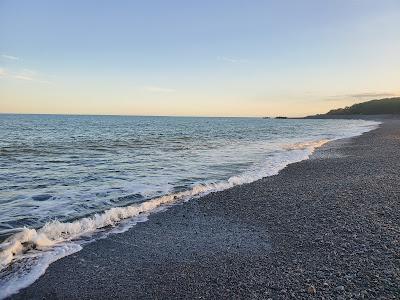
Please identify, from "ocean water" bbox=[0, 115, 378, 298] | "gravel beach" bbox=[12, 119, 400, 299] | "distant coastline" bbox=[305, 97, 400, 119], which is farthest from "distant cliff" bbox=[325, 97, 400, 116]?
"gravel beach" bbox=[12, 119, 400, 299]

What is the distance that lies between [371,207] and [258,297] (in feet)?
21.2

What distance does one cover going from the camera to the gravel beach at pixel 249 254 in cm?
582

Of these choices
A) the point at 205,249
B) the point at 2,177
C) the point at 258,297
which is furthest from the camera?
the point at 2,177

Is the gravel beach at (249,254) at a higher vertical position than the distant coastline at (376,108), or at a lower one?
lower

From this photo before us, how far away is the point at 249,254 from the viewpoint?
737cm

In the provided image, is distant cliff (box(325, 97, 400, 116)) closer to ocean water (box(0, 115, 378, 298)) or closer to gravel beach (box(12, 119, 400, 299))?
ocean water (box(0, 115, 378, 298))

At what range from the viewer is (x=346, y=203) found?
1112cm

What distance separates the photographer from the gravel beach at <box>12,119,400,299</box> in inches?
229

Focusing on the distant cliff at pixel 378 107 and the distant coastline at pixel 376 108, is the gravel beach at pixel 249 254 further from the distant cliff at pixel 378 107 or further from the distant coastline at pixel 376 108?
the distant cliff at pixel 378 107

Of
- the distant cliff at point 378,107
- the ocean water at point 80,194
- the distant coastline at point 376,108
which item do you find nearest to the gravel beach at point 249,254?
the ocean water at point 80,194

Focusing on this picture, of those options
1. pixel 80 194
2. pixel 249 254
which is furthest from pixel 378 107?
pixel 249 254

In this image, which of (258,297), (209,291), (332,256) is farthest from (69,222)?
(332,256)

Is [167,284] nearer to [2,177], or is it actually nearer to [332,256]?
[332,256]

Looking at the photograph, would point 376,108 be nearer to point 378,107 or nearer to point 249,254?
point 378,107
